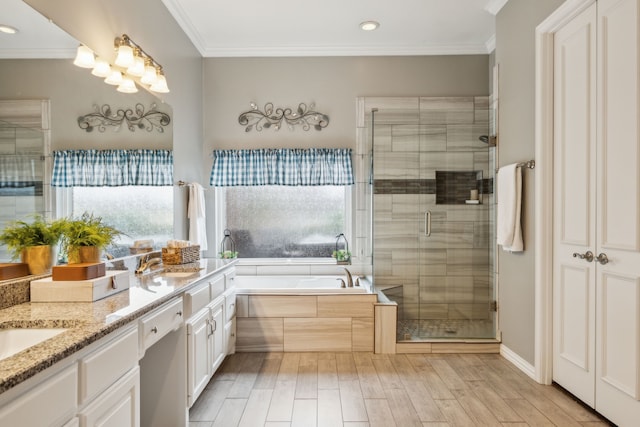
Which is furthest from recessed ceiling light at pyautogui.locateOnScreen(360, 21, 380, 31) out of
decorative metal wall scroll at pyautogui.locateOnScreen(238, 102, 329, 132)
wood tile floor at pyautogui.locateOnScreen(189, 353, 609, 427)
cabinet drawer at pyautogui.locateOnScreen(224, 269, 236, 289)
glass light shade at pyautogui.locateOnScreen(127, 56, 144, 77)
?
wood tile floor at pyautogui.locateOnScreen(189, 353, 609, 427)

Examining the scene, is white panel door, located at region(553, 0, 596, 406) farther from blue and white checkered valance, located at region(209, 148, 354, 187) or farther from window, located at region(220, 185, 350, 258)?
window, located at region(220, 185, 350, 258)

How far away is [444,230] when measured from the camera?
3500mm

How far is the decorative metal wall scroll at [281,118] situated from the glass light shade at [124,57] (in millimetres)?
1819

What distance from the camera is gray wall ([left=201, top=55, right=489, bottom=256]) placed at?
14.0ft

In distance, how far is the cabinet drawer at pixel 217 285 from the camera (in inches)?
106

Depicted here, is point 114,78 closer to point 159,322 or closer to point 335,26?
point 159,322

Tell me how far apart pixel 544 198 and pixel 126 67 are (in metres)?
2.85

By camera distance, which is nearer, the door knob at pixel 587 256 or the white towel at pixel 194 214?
the door knob at pixel 587 256

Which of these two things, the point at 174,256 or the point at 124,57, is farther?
the point at 174,256

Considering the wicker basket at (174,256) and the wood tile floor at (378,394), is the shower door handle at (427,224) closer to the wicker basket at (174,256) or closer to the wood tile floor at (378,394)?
the wood tile floor at (378,394)

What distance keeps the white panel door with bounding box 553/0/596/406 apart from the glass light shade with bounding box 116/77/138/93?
2.77 m

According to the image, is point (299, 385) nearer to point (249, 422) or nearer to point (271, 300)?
point (249, 422)

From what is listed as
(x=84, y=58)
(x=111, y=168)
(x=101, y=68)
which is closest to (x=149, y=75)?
(x=101, y=68)

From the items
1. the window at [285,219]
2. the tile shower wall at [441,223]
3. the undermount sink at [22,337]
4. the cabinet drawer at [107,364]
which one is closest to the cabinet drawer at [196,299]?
the cabinet drawer at [107,364]
